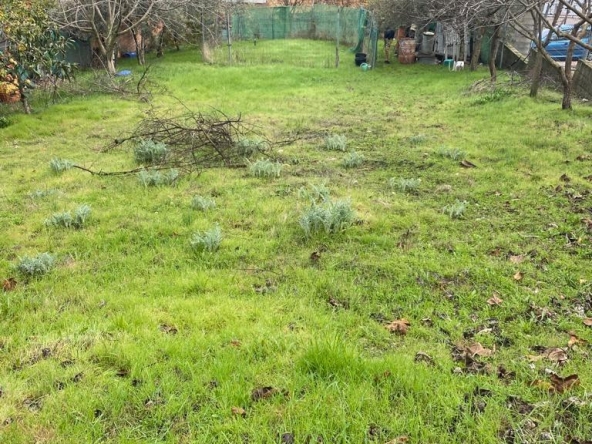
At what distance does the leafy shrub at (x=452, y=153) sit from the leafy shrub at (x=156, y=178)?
171 inches

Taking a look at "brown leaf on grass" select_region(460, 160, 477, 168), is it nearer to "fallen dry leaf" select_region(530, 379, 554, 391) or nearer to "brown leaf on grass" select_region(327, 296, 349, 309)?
"brown leaf on grass" select_region(327, 296, 349, 309)

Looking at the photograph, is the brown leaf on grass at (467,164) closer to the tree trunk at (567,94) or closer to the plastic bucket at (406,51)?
the tree trunk at (567,94)

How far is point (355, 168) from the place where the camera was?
307 inches

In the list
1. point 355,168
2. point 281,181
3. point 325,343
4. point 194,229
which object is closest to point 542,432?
point 325,343

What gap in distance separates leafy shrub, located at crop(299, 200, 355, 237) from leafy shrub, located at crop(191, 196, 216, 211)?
54.7 inches

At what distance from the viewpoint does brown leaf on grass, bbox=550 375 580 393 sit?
2.88 m

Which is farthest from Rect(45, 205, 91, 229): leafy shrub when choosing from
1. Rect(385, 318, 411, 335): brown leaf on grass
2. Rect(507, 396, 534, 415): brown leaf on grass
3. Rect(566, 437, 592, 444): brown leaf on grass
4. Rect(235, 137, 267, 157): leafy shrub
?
Rect(566, 437, 592, 444): brown leaf on grass

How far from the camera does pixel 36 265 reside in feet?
14.6

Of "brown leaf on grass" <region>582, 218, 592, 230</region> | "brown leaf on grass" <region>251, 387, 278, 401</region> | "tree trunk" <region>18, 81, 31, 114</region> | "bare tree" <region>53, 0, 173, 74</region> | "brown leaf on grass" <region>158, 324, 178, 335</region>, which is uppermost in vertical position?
"bare tree" <region>53, 0, 173, 74</region>

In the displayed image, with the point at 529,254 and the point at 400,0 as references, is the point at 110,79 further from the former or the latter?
the point at 529,254

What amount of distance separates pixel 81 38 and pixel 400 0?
41.9 ft

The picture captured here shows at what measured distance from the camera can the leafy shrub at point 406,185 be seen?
21.8 ft

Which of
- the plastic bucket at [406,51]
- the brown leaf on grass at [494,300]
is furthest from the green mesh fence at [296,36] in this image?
the brown leaf on grass at [494,300]

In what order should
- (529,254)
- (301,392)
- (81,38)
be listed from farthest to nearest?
(81,38) → (529,254) → (301,392)
